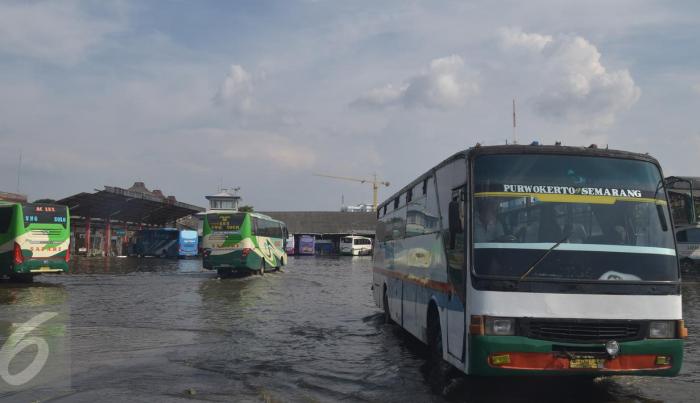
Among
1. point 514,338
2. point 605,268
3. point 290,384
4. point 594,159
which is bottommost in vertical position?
point 290,384

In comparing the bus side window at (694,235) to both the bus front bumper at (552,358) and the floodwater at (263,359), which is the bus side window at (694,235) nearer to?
the floodwater at (263,359)

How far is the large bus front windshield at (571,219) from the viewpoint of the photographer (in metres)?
6.52

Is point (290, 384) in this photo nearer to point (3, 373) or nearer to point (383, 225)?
point (3, 373)

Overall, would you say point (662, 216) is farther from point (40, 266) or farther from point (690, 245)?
point (690, 245)

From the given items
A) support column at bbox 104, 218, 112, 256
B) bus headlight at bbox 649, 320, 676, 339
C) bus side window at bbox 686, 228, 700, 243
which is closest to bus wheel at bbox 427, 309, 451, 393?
bus headlight at bbox 649, 320, 676, 339

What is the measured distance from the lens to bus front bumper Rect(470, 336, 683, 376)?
6.31 metres

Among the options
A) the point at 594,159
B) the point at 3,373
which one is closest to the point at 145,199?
the point at 3,373

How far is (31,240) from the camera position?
75.4 ft

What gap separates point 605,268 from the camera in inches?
256

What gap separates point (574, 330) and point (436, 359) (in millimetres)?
2060

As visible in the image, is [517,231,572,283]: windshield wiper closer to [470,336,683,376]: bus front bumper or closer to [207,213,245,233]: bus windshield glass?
[470,336,683,376]: bus front bumper

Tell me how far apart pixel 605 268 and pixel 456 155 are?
2047 millimetres

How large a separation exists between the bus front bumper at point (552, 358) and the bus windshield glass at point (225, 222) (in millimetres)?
22752

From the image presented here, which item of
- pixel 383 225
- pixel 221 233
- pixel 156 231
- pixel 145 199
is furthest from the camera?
pixel 156 231
